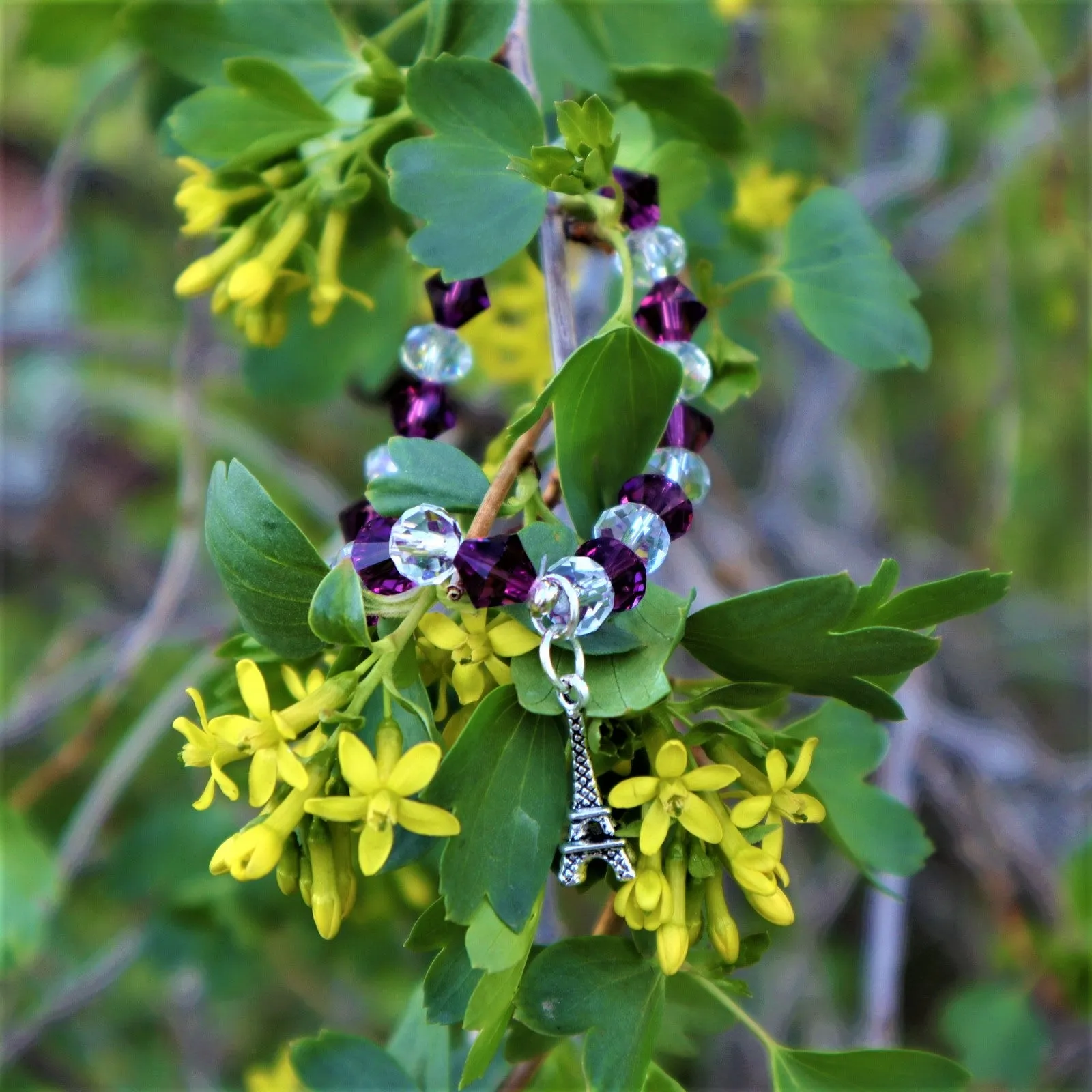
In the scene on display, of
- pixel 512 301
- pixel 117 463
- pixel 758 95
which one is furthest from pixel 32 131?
pixel 512 301

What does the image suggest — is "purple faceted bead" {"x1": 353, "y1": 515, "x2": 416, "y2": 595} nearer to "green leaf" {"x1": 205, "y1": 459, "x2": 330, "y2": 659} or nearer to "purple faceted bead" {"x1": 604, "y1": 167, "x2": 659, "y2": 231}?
"green leaf" {"x1": 205, "y1": 459, "x2": 330, "y2": 659}

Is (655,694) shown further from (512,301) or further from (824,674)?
(512,301)

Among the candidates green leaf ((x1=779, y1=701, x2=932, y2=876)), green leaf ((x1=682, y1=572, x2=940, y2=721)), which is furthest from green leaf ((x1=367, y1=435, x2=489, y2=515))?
green leaf ((x1=779, y1=701, x2=932, y2=876))

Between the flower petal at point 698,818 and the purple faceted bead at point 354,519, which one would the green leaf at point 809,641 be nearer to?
the flower petal at point 698,818

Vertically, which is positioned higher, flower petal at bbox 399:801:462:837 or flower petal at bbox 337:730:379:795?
flower petal at bbox 337:730:379:795

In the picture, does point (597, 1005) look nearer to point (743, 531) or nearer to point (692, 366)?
point (692, 366)

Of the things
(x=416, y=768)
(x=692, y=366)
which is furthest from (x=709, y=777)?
(x=692, y=366)
